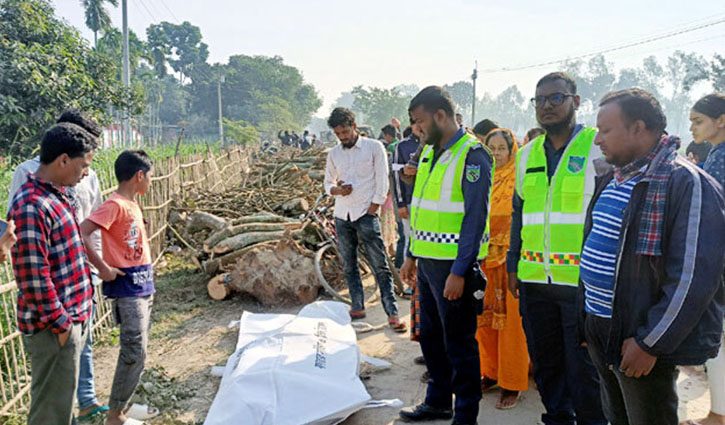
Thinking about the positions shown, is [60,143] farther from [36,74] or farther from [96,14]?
[96,14]

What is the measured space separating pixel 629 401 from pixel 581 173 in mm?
1118

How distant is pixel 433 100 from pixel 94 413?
3016 mm

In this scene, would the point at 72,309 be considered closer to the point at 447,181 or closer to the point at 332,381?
the point at 332,381

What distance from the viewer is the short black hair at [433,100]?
9.16ft

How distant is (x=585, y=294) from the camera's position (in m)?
2.04

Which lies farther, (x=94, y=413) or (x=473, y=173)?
(x=94, y=413)

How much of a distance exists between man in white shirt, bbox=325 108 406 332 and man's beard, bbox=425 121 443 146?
178 cm

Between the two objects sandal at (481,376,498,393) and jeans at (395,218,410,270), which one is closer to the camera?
sandal at (481,376,498,393)

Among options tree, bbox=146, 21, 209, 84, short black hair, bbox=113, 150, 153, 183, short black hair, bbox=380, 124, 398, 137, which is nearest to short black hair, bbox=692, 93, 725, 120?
short black hair, bbox=113, 150, 153, 183

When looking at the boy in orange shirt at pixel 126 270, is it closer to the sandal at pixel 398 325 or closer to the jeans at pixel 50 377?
the jeans at pixel 50 377

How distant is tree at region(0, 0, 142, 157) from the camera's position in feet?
32.4

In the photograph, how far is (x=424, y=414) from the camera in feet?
9.98

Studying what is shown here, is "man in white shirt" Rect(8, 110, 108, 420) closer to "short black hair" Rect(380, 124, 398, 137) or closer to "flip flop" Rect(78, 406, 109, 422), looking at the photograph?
"flip flop" Rect(78, 406, 109, 422)

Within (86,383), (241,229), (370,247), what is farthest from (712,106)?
(241,229)
